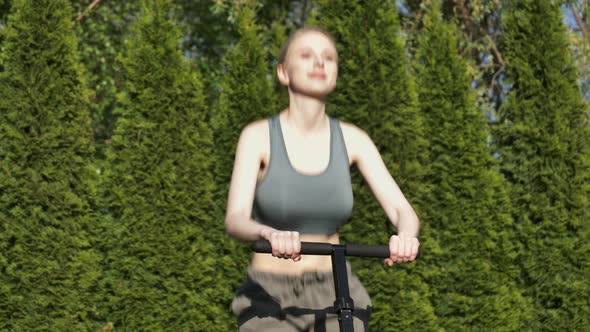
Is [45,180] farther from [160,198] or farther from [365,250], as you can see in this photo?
[365,250]

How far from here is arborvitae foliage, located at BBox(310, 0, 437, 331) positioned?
6629mm

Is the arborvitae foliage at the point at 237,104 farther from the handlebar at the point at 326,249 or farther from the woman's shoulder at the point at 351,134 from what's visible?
the handlebar at the point at 326,249

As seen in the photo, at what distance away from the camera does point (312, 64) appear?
2.29 m

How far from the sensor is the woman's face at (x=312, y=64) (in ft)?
7.52

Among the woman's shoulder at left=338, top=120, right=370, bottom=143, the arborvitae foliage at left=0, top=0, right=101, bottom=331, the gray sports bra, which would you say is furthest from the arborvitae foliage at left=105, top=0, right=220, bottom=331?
the gray sports bra

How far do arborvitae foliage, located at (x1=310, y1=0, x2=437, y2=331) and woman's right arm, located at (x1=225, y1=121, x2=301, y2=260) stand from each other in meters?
4.50

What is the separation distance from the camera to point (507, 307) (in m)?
7.09

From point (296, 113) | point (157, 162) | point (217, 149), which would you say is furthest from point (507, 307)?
point (296, 113)

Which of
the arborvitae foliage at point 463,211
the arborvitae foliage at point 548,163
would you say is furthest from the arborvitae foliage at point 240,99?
the arborvitae foliage at point 548,163

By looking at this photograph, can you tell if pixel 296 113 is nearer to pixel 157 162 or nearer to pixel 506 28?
pixel 157 162

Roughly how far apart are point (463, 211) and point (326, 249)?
214 inches

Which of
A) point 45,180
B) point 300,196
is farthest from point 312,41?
point 45,180

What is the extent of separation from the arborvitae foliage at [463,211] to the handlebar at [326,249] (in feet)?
16.9

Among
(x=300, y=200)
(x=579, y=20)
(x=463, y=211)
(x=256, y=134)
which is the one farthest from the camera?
(x=579, y=20)
